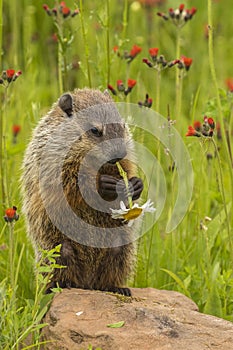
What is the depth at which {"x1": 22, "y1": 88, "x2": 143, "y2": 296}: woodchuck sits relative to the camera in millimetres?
4520

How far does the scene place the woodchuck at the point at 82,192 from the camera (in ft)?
14.8

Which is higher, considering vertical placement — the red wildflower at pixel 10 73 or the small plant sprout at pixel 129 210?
the red wildflower at pixel 10 73

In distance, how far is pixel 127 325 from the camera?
13.1 feet

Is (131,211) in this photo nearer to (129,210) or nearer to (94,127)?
(129,210)

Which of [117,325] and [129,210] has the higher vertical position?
[129,210]

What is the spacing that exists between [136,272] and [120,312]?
1047mm

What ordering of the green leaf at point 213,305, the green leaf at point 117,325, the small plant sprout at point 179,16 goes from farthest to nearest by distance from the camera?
the small plant sprout at point 179,16, the green leaf at point 213,305, the green leaf at point 117,325

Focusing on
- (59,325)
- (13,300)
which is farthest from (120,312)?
(13,300)

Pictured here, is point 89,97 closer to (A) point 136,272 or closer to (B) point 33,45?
(A) point 136,272

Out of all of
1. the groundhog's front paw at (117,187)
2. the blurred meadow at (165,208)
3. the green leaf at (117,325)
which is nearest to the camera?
the green leaf at (117,325)

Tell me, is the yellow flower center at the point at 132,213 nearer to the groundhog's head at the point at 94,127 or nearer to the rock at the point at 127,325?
the groundhog's head at the point at 94,127

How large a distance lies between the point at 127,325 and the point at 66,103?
1404mm

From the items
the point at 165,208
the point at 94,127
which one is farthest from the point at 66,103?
the point at 165,208

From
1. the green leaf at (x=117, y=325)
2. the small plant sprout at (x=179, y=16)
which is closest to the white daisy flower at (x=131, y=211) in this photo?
the green leaf at (x=117, y=325)
